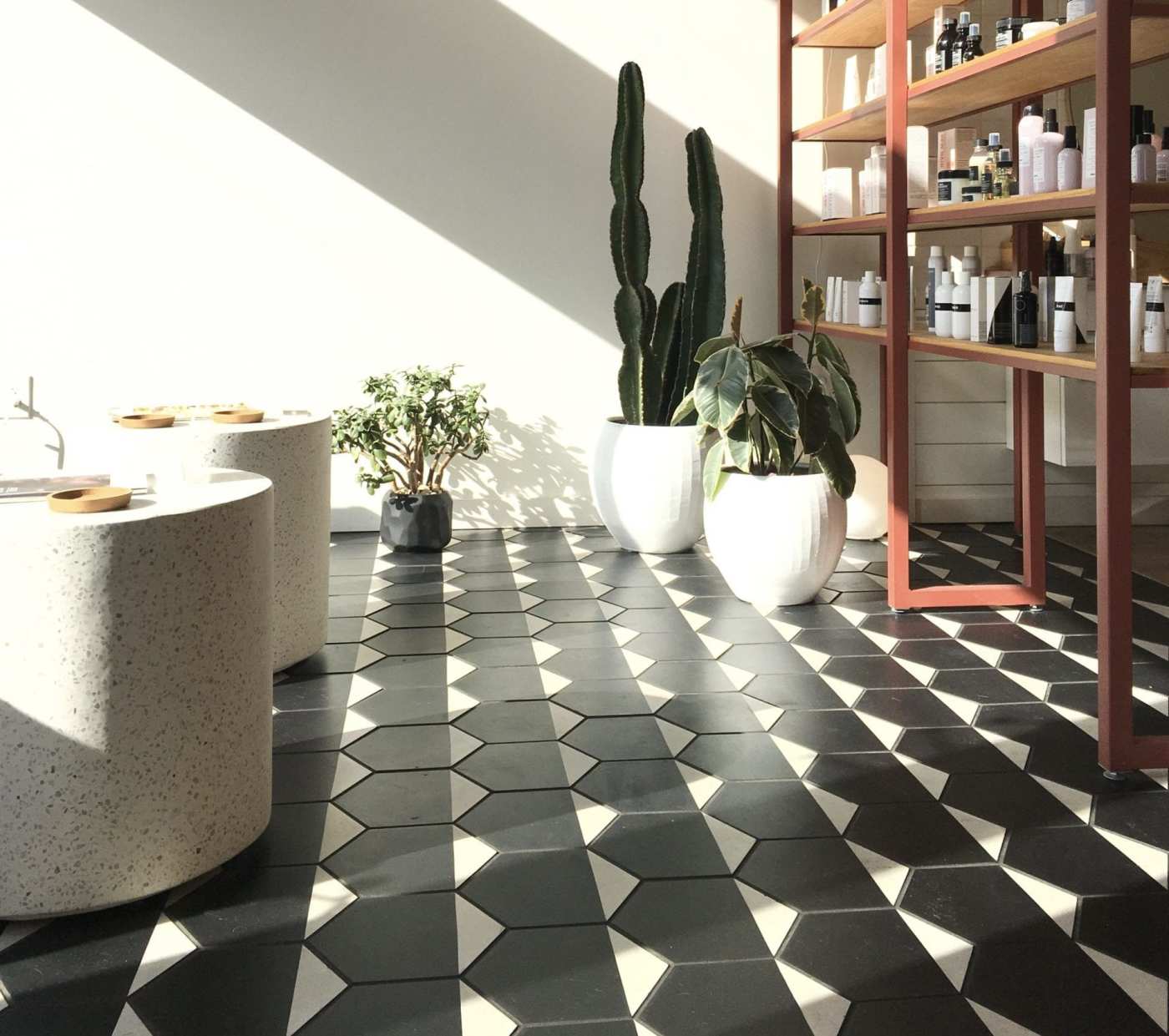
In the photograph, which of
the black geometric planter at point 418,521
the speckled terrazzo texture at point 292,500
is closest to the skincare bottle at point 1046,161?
the speckled terrazzo texture at point 292,500

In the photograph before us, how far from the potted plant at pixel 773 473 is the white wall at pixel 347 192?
1.43 meters

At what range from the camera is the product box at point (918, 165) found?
403 cm

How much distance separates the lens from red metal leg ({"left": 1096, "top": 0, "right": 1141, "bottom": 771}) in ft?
8.34

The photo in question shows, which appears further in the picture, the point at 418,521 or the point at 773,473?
the point at 418,521

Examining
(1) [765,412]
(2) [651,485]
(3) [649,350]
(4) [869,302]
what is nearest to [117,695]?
(1) [765,412]

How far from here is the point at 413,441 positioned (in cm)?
496

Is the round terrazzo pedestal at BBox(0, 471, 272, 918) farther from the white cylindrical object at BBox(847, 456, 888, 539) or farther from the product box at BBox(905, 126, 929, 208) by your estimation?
the white cylindrical object at BBox(847, 456, 888, 539)

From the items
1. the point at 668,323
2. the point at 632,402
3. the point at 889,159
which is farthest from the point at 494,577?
the point at 889,159

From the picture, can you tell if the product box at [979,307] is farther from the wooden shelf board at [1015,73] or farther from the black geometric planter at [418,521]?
the black geometric planter at [418,521]

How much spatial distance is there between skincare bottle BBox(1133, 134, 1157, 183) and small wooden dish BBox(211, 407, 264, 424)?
2.07m

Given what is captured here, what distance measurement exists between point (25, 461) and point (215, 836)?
3.40 m

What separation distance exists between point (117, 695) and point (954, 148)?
10.2 ft

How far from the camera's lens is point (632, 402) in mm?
4828

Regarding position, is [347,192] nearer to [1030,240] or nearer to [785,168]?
[785,168]
